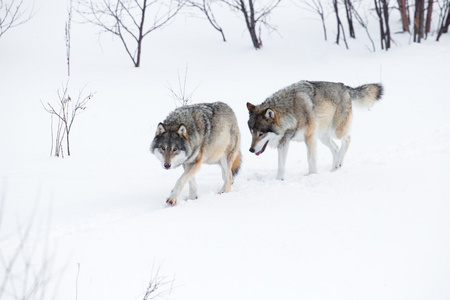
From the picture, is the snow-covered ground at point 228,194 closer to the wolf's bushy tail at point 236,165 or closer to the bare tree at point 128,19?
the wolf's bushy tail at point 236,165

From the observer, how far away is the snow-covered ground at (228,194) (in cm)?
379

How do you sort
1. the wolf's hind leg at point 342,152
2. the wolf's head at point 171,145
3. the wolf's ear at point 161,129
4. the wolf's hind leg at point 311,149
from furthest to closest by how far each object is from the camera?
the wolf's hind leg at point 342,152 < the wolf's hind leg at point 311,149 < the wolf's ear at point 161,129 < the wolf's head at point 171,145

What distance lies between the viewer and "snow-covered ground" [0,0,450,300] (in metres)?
3.79

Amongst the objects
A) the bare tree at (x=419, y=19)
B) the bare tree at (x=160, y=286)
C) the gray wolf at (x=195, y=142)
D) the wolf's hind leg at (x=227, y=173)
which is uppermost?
the bare tree at (x=419, y=19)

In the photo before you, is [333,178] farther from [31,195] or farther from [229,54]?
[229,54]

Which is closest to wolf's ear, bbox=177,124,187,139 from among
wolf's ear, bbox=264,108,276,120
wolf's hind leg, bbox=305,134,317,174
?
wolf's ear, bbox=264,108,276,120

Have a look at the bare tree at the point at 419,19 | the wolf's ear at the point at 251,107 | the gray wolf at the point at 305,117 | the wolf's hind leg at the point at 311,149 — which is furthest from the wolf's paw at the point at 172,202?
the bare tree at the point at 419,19

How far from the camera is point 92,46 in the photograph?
17.1m

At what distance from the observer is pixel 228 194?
639 centimetres

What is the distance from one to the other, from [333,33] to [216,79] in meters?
6.10

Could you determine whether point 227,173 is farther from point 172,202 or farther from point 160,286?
point 160,286

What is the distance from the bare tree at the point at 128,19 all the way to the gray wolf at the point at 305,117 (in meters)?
8.51

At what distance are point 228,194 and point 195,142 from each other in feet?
2.72

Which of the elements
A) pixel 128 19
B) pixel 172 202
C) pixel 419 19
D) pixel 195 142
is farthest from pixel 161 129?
pixel 128 19
